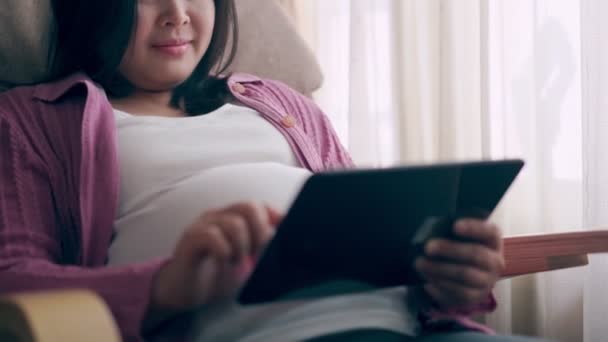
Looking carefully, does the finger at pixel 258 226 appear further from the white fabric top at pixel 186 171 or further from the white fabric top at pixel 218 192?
the white fabric top at pixel 186 171

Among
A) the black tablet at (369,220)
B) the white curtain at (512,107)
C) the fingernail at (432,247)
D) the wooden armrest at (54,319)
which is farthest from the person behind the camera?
the white curtain at (512,107)

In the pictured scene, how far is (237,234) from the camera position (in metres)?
0.52

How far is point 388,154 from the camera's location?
157 centimetres

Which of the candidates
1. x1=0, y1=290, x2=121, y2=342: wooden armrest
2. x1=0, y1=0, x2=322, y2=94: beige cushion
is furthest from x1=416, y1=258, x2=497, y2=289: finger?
x1=0, y1=0, x2=322, y2=94: beige cushion

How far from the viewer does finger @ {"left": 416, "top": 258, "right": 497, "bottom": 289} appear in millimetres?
650

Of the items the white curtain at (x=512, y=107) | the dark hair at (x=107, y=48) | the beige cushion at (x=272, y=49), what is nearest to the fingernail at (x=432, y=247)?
the dark hair at (x=107, y=48)

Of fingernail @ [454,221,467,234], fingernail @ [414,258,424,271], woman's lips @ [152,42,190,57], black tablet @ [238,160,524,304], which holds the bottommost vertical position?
fingernail @ [414,258,424,271]

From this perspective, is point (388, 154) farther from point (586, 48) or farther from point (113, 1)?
point (113, 1)

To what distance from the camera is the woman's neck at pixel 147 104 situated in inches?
38.1

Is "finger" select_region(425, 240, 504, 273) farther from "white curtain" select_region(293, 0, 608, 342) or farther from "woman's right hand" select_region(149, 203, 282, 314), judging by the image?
"white curtain" select_region(293, 0, 608, 342)

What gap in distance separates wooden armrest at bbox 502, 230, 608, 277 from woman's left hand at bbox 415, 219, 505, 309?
18 centimetres

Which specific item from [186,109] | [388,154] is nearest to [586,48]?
[388,154]

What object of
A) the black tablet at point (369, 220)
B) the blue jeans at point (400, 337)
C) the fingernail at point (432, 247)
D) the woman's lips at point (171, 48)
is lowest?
the blue jeans at point (400, 337)

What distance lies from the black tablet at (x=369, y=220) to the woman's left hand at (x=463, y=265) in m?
0.01
